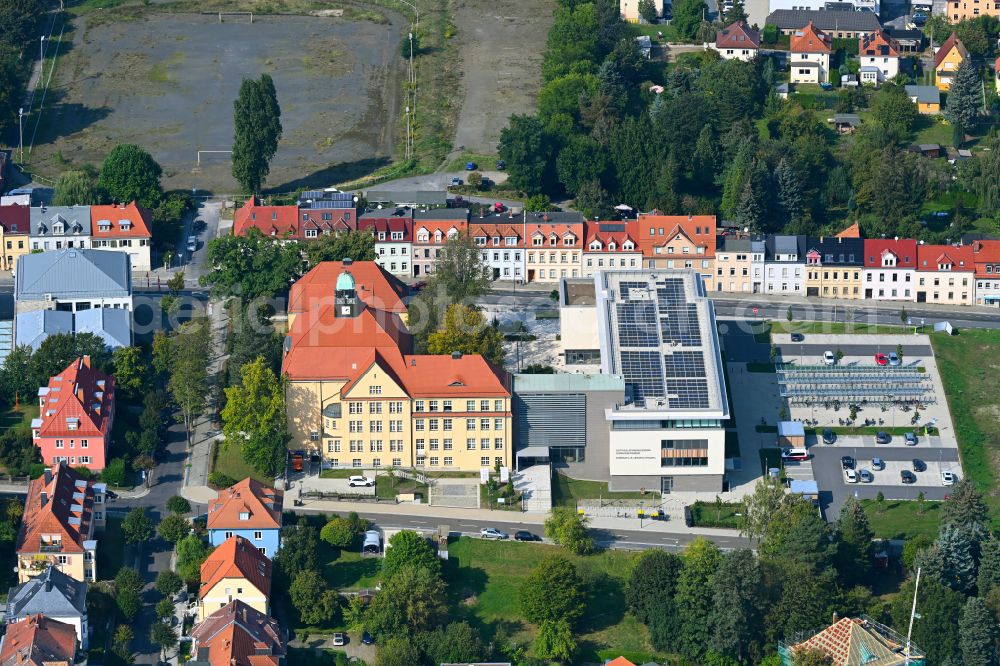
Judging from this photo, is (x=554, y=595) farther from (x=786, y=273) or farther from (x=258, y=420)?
(x=786, y=273)

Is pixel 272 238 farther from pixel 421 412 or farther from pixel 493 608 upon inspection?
pixel 493 608

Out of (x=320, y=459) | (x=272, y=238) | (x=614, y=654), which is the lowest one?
(x=614, y=654)

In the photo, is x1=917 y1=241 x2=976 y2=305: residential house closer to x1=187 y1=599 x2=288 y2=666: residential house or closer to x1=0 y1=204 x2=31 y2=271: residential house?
x1=187 y1=599 x2=288 y2=666: residential house

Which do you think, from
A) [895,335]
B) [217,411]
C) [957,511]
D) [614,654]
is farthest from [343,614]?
[895,335]

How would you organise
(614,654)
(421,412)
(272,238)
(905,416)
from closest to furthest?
1. (614,654)
2. (421,412)
3. (905,416)
4. (272,238)

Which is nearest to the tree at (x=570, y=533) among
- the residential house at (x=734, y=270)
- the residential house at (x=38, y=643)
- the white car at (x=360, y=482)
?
the white car at (x=360, y=482)

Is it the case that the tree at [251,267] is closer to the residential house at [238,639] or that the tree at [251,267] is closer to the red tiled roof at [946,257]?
the residential house at [238,639]
